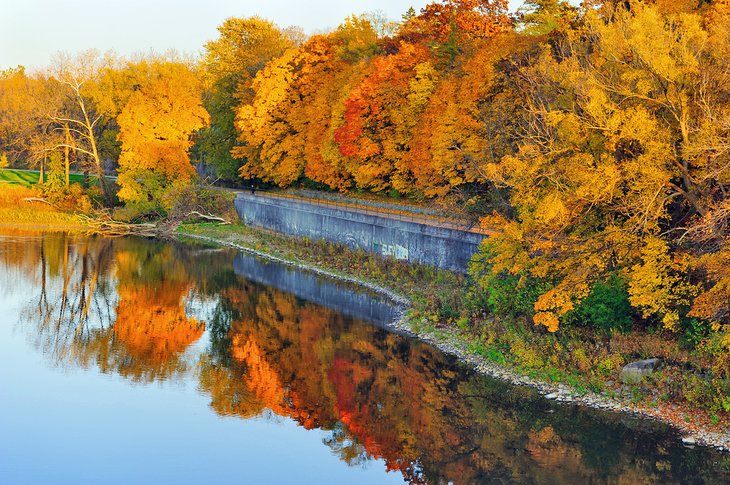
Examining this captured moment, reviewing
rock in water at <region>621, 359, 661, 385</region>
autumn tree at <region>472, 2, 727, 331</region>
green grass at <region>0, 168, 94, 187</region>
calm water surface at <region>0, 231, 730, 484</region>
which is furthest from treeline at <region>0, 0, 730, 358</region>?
calm water surface at <region>0, 231, 730, 484</region>

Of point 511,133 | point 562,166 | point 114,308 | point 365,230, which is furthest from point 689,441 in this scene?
point 365,230

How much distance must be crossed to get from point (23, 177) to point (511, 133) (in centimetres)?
5916

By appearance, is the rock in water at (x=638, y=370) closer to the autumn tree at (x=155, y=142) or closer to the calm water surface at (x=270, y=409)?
the calm water surface at (x=270, y=409)

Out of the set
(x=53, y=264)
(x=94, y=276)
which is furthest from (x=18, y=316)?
(x=53, y=264)

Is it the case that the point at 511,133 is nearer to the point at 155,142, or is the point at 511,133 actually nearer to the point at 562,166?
the point at 562,166

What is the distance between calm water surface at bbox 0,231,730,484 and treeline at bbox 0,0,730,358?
398 cm

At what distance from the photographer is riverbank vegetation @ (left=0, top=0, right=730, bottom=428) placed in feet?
71.1

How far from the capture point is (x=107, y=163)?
82.6 metres

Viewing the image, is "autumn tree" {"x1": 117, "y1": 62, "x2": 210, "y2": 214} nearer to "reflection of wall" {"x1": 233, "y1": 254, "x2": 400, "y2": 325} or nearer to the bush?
"reflection of wall" {"x1": 233, "y1": 254, "x2": 400, "y2": 325}

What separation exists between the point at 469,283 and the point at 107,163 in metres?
60.0

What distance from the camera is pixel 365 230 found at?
42.9m

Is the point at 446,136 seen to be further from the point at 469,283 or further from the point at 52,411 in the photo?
the point at 52,411

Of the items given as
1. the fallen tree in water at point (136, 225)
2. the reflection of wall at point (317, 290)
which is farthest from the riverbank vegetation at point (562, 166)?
the reflection of wall at point (317, 290)

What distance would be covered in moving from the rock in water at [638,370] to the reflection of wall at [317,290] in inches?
445
